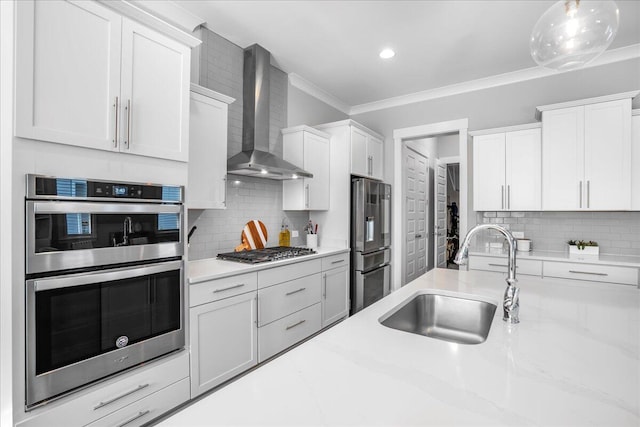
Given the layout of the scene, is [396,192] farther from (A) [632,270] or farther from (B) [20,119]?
(B) [20,119]

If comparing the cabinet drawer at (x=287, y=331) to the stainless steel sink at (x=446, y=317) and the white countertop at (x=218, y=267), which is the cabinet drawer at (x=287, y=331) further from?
the stainless steel sink at (x=446, y=317)

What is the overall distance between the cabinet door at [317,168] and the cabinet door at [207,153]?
115 cm

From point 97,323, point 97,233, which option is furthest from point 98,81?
point 97,323

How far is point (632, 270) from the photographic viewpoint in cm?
268

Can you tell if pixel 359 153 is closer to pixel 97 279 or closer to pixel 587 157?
pixel 587 157

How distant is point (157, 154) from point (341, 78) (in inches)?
104

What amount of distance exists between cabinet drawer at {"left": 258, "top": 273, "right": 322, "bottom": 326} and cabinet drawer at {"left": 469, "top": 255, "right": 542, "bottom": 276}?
1711 millimetres

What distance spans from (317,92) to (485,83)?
6.76ft

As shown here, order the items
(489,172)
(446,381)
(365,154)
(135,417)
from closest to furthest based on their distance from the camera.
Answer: (446,381) < (135,417) < (489,172) < (365,154)

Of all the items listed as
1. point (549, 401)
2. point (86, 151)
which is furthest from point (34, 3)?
point (549, 401)

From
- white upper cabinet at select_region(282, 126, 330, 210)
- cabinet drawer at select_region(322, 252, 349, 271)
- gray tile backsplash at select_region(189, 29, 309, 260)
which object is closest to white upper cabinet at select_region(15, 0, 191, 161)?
gray tile backsplash at select_region(189, 29, 309, 260)

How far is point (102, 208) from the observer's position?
5.17ft

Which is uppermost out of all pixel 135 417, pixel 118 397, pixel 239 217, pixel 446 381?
pixel 239 217

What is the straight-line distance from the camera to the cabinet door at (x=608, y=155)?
2820mm
